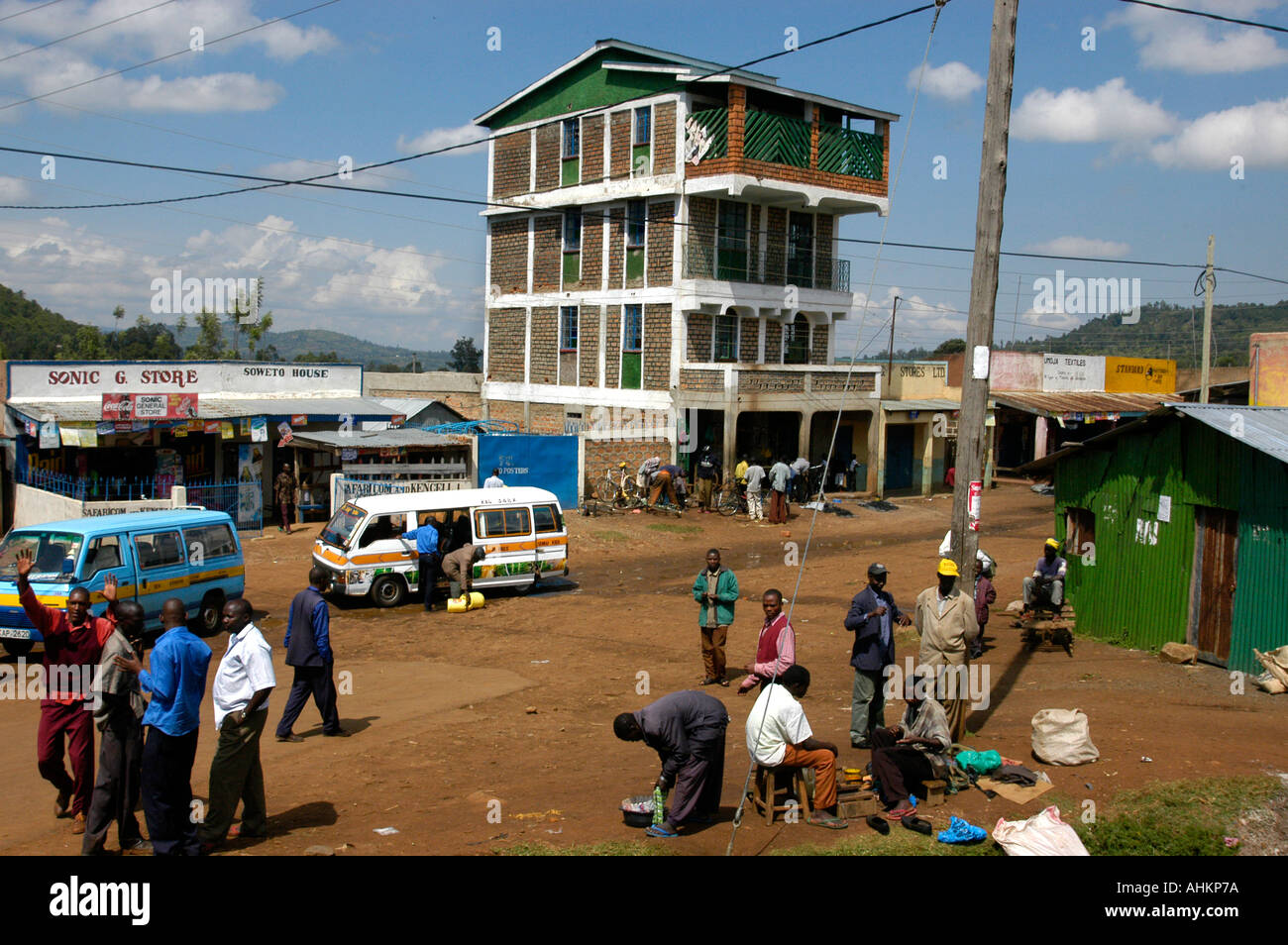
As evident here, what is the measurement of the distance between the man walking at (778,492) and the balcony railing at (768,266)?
689cm

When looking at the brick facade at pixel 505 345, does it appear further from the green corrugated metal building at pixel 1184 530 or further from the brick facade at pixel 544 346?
the green corrugated metal building at pixel 1184 530

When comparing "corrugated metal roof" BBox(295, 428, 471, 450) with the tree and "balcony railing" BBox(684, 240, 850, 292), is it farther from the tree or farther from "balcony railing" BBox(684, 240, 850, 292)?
the tree

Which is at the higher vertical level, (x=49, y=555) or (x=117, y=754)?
(x=49, y=555)

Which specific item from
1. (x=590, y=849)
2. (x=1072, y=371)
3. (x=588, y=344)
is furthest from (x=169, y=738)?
(x=1072, y=371)

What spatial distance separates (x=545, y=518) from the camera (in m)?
19.4

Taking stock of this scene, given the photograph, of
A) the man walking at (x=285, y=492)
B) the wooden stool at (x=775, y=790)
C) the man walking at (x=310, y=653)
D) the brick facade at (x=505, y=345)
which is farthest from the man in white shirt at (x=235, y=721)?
the brick facade at (x=505, y=345)

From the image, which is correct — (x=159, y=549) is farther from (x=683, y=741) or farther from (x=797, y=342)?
(x=797, y=342)

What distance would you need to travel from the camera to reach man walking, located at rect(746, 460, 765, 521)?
93.8 feet

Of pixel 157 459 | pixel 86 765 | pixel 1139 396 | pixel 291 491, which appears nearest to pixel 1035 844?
pixel 86 765

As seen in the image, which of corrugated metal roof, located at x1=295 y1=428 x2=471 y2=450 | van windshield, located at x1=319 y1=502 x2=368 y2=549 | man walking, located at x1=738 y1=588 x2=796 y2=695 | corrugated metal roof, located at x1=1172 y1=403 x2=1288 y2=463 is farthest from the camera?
corrugated metal roof, located at x1=295 y1=428 x2=471 y2=450

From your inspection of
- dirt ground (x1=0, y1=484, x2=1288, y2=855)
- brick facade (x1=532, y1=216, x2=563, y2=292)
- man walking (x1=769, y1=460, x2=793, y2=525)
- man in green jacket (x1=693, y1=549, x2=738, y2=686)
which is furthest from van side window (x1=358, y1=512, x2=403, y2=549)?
brick facade (x1=532, y1=216, x2=563, y2=292)

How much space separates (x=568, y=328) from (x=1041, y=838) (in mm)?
29261

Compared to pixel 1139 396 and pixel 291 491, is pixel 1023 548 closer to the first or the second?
pixel 291 491

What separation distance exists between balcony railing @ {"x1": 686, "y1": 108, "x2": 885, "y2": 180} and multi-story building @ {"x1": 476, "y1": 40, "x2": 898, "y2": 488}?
6 centimetres
